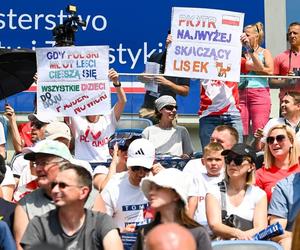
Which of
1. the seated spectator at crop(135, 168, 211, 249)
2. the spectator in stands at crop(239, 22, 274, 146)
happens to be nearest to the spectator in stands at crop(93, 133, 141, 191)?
the spectator in stands at crop(239, 22, 274, 146)

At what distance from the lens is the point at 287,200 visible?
9516 millimetres

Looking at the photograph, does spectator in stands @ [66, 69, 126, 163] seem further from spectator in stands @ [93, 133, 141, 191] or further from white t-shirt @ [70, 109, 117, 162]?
spectator in stands @ [93, 133, 141, 191]

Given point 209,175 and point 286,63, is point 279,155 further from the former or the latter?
point 286,63

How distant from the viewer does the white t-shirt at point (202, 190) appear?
33.0ft

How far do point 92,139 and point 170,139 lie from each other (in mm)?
893

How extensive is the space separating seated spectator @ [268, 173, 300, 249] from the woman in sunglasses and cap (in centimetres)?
10

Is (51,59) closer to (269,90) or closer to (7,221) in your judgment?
(269,90)

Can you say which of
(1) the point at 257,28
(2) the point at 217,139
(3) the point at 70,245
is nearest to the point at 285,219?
(2) the point at 217,139

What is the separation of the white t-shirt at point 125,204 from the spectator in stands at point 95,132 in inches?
90.8

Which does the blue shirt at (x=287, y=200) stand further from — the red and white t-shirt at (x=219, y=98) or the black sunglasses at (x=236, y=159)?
the red and white t-shirt at (x=219, y=98)

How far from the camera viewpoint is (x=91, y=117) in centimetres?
1230

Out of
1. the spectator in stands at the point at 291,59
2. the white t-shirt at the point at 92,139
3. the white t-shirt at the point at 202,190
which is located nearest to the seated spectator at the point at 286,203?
the white t-shirt at the point at 202,190

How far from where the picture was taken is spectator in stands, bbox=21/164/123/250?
293 inches

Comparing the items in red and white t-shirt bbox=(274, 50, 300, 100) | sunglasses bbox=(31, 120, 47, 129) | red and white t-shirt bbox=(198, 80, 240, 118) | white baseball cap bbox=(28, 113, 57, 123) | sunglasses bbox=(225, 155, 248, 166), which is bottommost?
sunglasses bbox=(225, 155, 248, 166)
